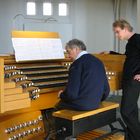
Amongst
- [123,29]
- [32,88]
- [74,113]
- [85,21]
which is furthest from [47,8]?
[74,113]

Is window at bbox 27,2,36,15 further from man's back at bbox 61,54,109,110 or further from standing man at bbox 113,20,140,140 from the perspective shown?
man's back at bbox 61,54,109,110

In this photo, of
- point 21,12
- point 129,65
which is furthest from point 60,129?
point 21,12

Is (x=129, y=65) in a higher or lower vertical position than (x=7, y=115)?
higher

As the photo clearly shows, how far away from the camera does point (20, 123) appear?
2.97m

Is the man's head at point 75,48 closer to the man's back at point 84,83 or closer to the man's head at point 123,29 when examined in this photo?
the man's back at point 84,83

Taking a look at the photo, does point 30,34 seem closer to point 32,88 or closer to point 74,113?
point 32,88

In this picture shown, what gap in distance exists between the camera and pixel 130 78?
324cm

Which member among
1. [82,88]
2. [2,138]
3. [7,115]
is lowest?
[2,138]

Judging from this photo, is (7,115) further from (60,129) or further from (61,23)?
(61,23)

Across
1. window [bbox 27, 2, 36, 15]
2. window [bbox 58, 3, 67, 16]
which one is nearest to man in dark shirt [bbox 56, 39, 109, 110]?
window [bbox 27, 2, 36, 15]

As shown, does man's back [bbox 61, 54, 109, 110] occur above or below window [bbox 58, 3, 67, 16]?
below

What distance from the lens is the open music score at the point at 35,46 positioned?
10.1 feet

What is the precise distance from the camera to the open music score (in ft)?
10.1

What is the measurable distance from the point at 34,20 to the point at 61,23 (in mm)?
A: 595
